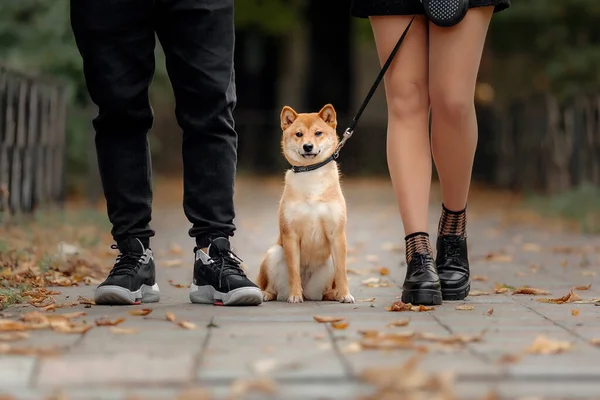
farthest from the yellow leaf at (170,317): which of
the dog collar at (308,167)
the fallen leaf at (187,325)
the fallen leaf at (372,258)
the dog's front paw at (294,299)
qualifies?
the fallen leaf at (372,258)

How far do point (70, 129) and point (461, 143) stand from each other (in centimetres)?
842

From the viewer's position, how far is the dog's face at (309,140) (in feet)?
16.5

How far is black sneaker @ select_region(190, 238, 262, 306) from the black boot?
0.89 m

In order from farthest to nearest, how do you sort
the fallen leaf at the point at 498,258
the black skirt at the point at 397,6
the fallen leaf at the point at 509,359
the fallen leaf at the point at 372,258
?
the fallen leaf at the point at 372,258 → the fallen leaf at the point at 498,258 → the black skirt at the point at 397,6 → the fallen leaf at the point at 509,359

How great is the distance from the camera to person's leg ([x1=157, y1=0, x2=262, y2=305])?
471 centimetres

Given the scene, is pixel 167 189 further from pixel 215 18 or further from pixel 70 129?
pixel 215 18

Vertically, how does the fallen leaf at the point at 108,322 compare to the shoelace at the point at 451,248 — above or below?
below

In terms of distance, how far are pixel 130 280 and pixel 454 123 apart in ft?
5.21

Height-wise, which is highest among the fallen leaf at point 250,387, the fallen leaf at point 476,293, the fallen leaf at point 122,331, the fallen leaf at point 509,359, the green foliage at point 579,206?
the fallen leaf at point 250,387

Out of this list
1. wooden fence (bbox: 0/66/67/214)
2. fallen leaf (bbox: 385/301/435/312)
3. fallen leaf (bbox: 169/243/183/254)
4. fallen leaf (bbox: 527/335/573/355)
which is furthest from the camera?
wooden fence (bbox: 0/66/67/214)

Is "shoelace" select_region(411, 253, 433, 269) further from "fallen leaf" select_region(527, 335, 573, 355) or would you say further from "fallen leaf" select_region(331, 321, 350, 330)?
"fallen leaf" select_region(527, 335, 573, 355)

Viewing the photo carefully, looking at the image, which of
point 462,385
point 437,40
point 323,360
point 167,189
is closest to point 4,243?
point 437,40

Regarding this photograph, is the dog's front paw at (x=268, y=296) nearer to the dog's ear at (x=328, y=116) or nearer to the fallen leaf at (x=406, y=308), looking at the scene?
the fallen leaf at (x=406, y=308)

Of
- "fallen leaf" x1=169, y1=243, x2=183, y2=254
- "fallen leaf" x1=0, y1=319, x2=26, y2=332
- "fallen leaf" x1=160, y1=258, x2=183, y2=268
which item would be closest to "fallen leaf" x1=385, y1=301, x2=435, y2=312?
"fallen leaf" x1=0, y1=319, x2=26, y2=332
